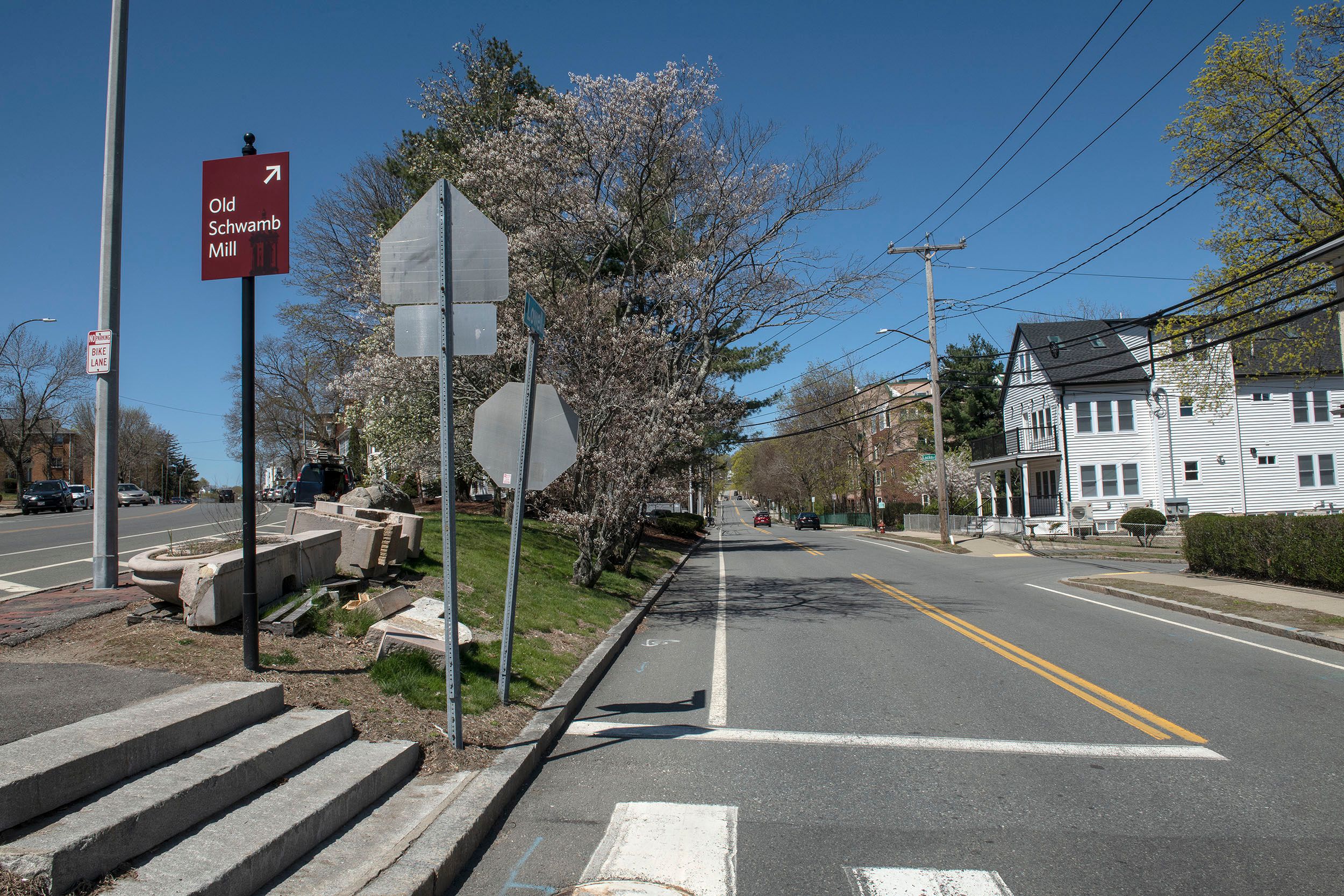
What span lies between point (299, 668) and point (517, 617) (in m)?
3.72

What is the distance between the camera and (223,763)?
12.7 feet


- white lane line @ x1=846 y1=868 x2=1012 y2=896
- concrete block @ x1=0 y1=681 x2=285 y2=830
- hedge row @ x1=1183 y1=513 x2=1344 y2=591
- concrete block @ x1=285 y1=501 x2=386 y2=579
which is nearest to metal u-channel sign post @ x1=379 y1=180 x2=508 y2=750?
concrete block @ x1=0 y1=681 x2=285 y2=830

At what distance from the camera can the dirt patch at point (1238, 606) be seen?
1082 centimetres

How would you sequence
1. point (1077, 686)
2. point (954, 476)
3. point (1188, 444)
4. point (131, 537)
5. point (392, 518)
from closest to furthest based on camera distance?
point (1077, 686) → point (392, 518) → point (131, 537) → point (1188, 444) → point (954, 476)

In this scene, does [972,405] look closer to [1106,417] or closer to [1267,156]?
[1106,417]

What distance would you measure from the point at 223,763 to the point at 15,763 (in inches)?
34.5

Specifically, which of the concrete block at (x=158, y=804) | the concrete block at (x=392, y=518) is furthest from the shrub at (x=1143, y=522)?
the concrete block at (x=158, y=804)

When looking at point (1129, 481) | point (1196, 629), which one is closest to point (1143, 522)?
point (1129, 481)

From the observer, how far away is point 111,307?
8.06 meters

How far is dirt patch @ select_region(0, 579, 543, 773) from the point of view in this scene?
5.23 m

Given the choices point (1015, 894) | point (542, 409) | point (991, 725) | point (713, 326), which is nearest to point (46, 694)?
point (542, 409)

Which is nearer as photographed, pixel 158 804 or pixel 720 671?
pixel 158 804

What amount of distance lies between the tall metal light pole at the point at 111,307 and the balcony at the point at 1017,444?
37.6 m

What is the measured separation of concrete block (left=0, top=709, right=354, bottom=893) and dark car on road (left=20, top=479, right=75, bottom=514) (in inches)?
1515
